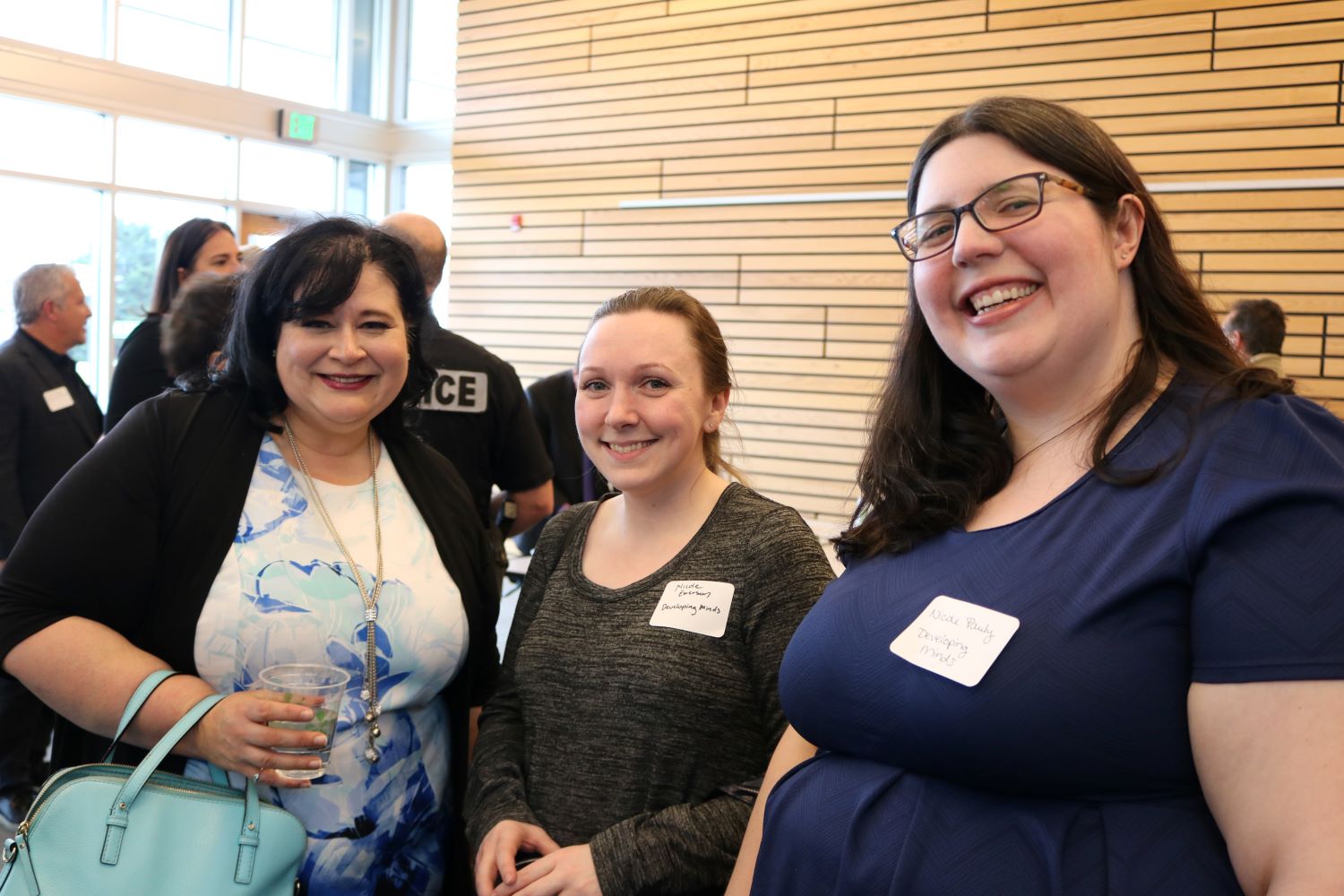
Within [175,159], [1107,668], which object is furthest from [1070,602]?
[175,159]

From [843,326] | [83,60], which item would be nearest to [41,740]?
[843,326]

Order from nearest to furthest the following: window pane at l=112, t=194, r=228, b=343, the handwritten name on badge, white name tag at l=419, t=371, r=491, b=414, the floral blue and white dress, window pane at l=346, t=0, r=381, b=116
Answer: the handwritten name on badge < the floral blue and white dress < white name tag at l=419, t=371, r=491, b=414 < window pane at l=112, t=194, r=228, b=343 < window pane at l=346, t=0, r=381, b=116

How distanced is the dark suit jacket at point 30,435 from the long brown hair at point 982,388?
3.80m

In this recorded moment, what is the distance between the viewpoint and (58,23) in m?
8.98

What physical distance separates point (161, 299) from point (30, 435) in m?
0.87

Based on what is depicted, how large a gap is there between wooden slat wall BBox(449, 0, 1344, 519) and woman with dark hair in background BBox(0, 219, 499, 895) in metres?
4.96

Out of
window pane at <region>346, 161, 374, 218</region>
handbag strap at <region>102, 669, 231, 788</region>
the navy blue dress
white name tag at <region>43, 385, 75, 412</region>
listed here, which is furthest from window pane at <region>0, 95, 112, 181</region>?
the navy blue dress

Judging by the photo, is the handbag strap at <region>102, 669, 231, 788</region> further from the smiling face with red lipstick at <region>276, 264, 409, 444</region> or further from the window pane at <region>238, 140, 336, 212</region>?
the window pane at <region>238, 140, 336, 212</region>

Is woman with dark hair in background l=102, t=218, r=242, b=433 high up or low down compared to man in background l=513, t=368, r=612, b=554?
up

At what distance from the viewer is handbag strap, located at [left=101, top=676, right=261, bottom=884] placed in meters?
1.39

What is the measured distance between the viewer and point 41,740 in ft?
11.8

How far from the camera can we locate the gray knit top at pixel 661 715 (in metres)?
1.51

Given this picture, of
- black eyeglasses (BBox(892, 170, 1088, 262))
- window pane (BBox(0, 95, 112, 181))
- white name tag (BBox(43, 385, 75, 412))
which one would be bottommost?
white name tag (BBox(43, 385, 75, 412))

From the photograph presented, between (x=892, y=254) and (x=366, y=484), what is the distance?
544 cm
